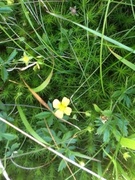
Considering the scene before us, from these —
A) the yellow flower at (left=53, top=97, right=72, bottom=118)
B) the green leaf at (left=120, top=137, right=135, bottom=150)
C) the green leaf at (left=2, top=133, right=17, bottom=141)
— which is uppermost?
the yellow flower at (left=53, top=97, right=72, bottom=118)

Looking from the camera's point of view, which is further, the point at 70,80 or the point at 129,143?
the point at 70,80

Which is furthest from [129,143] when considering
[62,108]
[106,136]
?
[62,108]

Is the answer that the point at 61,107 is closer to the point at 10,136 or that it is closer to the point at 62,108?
the point at 62,108

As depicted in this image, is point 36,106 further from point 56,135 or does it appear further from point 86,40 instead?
point 86,40

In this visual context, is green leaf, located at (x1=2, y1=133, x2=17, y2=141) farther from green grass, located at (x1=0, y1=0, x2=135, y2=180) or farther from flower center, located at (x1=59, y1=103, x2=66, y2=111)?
flower center, located at (x1=59, y1=103, x2=66, y2=111)

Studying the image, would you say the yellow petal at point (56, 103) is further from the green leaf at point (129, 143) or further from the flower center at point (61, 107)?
the green leaf at point (129, 143)

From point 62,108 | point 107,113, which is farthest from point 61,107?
point 107,113

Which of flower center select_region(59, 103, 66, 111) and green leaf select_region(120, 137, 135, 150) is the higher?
flower center select_region(59, 103, 66, 111)

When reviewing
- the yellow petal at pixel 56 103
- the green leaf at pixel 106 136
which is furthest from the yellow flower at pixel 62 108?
the green leaf at pixel 106 136

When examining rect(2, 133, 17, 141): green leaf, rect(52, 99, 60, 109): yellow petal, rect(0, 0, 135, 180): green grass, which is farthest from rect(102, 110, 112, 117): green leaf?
rect(2, 133, 17, 141): green leaf

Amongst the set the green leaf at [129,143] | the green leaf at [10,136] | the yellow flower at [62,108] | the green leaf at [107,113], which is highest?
the yellow flower at [62,108]
